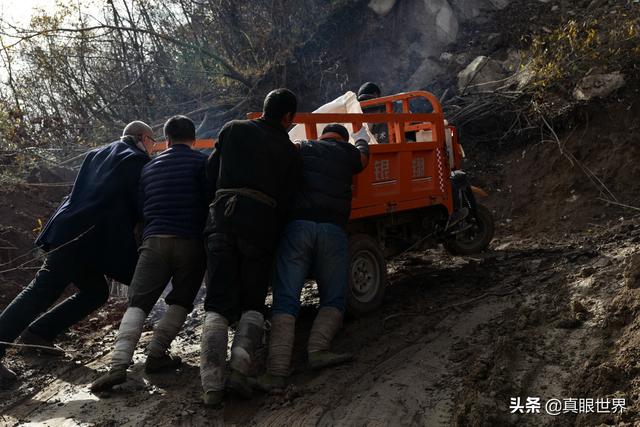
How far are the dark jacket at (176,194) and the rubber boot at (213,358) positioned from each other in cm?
77

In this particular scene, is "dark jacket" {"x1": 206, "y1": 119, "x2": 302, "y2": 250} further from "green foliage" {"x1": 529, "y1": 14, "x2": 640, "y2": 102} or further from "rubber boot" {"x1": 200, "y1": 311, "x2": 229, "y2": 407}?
"green foliage" {"x1": 529, "y1": 14, "x2": 640, "y2": 102}

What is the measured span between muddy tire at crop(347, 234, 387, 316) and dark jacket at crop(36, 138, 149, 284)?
1.72 meters

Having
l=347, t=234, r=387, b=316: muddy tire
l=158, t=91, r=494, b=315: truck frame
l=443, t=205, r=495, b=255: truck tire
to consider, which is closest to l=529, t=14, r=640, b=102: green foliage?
l=443, t=205, r=495, b=255: truck tire

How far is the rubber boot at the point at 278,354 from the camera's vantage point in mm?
4098

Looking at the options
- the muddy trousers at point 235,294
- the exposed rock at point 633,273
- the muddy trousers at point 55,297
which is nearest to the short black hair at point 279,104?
the muddy trousers at point 235,294

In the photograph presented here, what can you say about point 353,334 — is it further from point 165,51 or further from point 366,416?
point 165,51

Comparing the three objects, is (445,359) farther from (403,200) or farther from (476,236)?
(476,236)

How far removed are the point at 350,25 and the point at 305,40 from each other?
1.08m

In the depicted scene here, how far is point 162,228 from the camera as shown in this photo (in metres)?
4.59

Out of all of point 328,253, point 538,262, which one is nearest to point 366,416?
point 328,253

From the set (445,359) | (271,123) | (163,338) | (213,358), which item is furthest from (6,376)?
(445,359)

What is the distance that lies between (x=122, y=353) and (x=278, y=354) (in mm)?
1069

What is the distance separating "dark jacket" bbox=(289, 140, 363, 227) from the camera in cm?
457

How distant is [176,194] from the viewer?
464 cm
